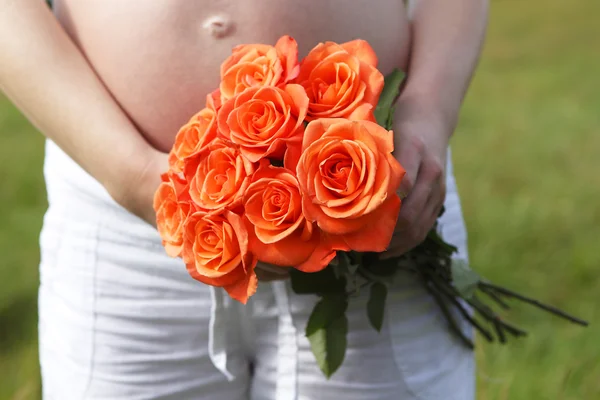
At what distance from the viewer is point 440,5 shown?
3.36ft

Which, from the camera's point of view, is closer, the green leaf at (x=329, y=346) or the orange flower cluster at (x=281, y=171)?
the orange flower cluster at (x=281, y=171)

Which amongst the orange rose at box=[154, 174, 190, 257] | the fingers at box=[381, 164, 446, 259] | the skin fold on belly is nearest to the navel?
the skin fold on belly

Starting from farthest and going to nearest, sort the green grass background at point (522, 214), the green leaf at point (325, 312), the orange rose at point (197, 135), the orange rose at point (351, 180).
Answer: the green grass background at point (522, 214)
the green leaf at point (325, 312)
the orange rose at point (197, 135)
the orange rose at point (351, 180)

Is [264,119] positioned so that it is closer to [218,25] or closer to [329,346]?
[218,25]

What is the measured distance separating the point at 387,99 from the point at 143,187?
0.34 metres

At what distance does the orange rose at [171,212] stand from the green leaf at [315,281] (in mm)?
162

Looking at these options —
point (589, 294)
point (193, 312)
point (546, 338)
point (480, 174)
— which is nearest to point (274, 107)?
point (193, 312)

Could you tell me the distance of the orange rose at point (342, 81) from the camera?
77 cm

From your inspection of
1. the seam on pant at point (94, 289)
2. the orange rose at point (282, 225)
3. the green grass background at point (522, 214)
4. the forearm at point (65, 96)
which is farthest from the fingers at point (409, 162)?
the green grass background at point (522, 214)

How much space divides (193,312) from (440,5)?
23.1 inches

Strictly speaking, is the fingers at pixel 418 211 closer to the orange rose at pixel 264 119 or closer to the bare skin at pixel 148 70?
the bare skin at pixel 148 70

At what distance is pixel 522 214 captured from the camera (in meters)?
2.92

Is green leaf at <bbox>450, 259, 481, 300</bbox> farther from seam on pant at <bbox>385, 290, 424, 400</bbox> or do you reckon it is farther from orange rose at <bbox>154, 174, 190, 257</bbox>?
orange rose at <bbox>154, 174, 190, 257</bbox>

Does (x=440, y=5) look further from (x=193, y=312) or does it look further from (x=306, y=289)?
(x=193, y=312)
